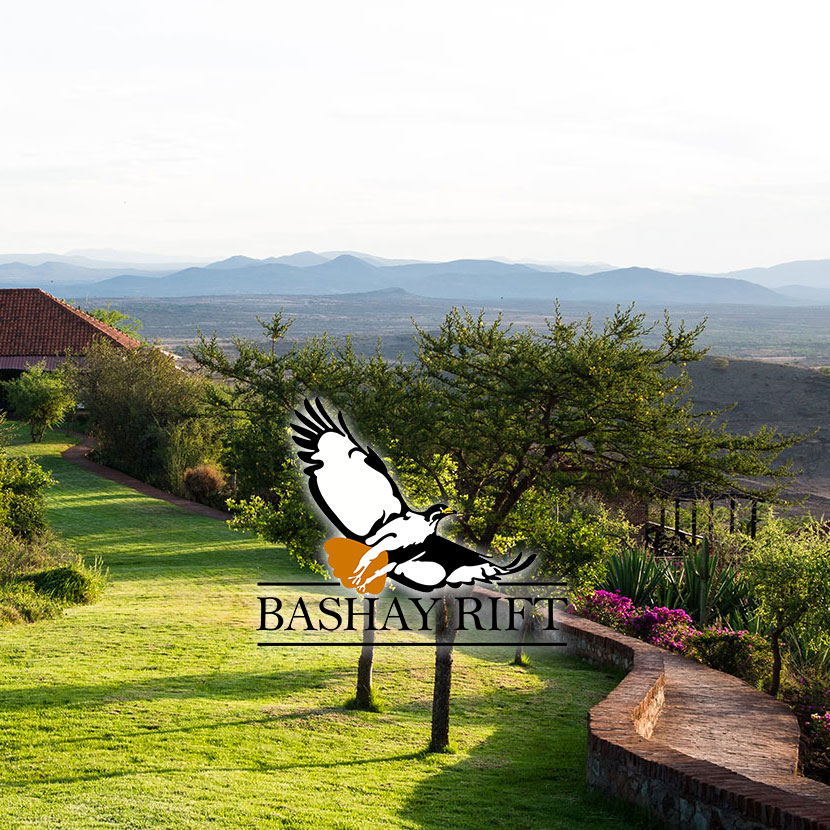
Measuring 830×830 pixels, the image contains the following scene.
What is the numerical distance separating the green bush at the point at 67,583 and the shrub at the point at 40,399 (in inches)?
767

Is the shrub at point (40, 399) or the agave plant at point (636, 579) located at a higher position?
the shrub at point (40, 399)

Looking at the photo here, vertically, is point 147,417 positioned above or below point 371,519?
below

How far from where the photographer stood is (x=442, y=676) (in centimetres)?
962

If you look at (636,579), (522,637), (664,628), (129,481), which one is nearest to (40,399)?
(129,481)

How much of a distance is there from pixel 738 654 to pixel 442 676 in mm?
5980

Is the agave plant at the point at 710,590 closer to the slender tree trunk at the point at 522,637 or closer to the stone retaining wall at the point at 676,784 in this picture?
the slender tree trunk at the point at 522,637

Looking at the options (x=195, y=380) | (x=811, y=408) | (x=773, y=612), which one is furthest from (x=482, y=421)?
(x=811, y=408)

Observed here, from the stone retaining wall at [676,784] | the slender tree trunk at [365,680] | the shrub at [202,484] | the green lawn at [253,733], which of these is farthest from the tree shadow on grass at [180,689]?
the shrub at [202,484]

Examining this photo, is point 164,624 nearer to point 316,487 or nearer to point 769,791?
point 316,487

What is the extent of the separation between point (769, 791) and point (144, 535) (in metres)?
18.3

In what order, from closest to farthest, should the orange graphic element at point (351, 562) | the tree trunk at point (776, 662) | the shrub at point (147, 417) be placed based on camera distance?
the orange graphic element at point (351, 562)
the tree trunk at point (776, 662)
the shrub at point (147, 417)

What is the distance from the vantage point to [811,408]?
68.0 meters

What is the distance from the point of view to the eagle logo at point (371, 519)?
8.90 metres

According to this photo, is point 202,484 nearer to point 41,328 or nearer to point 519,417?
point 519,417
